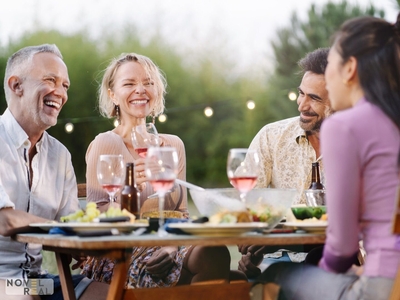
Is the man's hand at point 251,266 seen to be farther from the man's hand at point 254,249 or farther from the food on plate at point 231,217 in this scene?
the food on plate at point 231,217

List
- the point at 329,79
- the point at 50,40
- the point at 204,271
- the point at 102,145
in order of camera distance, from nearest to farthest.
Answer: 1. the point at 329,79
2. the point at 204,271
3. the point at 102,145
4. the point at 50,40

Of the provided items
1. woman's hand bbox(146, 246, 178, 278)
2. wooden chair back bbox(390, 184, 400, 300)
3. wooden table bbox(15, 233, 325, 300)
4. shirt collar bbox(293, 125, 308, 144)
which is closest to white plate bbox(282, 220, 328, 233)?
wooden table bbox(15, 233, 325, 300)

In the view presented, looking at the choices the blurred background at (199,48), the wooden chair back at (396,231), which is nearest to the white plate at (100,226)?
the wooden chair back at (396,231)

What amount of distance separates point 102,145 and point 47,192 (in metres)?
0.53

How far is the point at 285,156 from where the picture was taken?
10.8 ft

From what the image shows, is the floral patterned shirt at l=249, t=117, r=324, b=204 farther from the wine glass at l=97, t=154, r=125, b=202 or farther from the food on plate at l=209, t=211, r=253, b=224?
the food on plate at l=209, t=211, r=253, b=224

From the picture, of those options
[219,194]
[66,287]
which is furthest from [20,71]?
[219,194]

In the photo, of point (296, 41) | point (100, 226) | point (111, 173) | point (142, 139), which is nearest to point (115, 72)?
point (142, 139)

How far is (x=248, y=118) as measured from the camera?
1584 centimetres

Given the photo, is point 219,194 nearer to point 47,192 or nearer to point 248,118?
point 47,192

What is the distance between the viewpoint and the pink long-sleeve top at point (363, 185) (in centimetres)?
166

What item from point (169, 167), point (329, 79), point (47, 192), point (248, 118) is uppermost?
point (329, 79)

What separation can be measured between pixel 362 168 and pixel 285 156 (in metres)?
1.59

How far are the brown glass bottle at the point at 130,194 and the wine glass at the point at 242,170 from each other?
0.43 meters
